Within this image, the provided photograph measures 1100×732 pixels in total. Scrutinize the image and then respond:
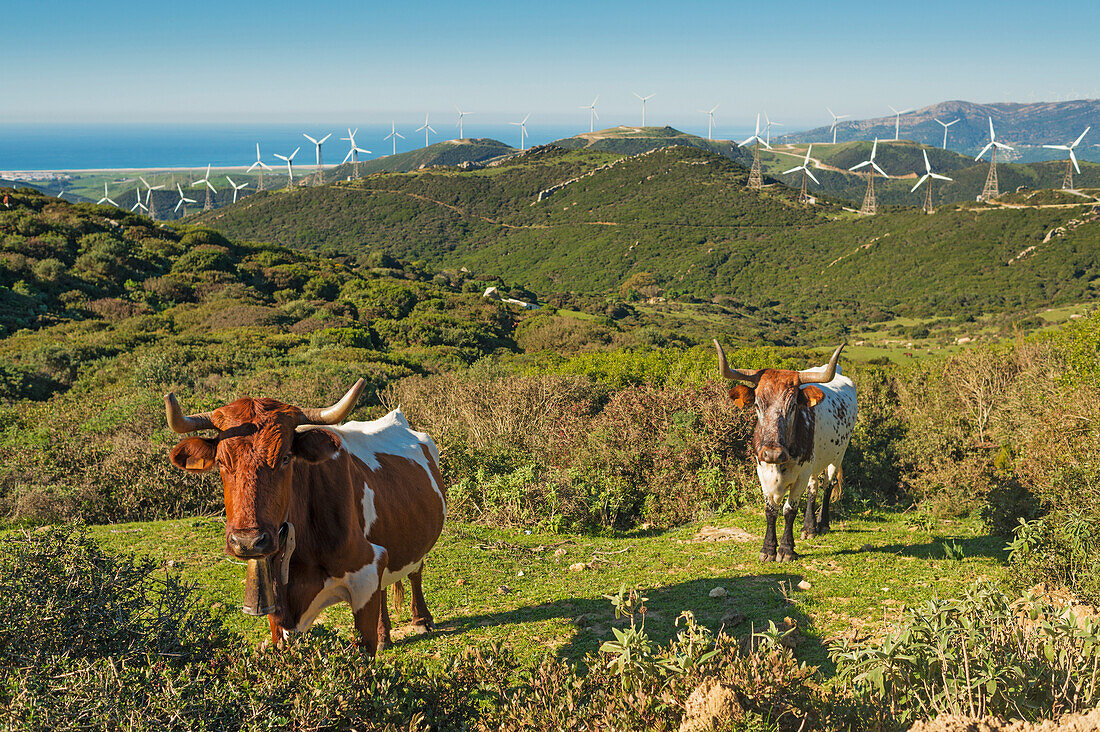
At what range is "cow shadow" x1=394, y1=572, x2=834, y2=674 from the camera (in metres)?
6.55

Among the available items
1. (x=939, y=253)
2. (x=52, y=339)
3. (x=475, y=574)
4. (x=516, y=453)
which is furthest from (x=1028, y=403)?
(x=939, y=253)

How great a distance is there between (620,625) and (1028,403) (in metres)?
9.47

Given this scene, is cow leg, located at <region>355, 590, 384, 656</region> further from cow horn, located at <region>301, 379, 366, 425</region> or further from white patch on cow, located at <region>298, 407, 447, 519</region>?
cow horn, located at <region>301, 379, 366, 425</region>

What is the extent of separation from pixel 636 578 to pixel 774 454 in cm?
232

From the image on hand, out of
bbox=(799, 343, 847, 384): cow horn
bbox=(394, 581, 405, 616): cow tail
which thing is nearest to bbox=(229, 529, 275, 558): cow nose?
bbox=(394, 581, 405, 616): cow tail

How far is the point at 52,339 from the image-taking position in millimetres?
26328

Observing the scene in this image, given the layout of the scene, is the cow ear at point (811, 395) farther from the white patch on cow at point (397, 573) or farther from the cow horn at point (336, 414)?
the cow horn at point (336, 414)

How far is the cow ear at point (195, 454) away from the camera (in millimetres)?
4027

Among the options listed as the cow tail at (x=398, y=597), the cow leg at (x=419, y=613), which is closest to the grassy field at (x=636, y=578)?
the cow leg at (x=419, y=613)

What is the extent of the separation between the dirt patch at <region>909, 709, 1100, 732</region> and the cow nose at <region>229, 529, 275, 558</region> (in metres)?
3.69

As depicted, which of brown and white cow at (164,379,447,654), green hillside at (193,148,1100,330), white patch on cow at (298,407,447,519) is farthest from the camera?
green hillside at (193,148,1100,330)

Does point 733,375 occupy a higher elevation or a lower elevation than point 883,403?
higher

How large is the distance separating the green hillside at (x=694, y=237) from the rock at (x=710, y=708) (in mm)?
89391

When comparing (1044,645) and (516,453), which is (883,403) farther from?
(1044,645)
